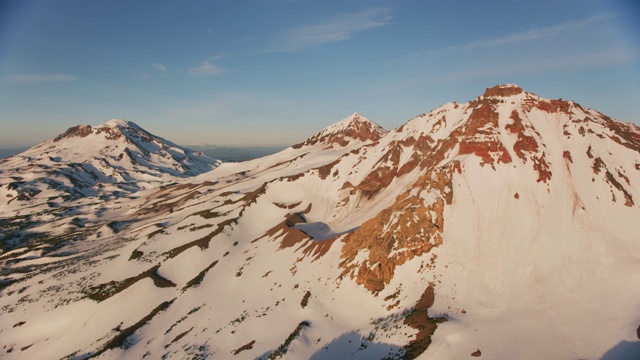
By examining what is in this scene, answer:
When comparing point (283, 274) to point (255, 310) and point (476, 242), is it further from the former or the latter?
point (476, 242)

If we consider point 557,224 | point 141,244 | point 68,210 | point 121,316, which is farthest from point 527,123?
point 68,210

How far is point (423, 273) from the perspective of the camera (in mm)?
40406

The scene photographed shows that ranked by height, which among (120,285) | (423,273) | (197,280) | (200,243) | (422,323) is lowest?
(120,285)

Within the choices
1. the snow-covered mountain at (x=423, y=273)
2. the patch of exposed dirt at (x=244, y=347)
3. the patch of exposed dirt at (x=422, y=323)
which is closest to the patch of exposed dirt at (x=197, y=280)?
the snow-covered mountain at (x=423, y=273)

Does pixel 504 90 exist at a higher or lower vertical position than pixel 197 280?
higher

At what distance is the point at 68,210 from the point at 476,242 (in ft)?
728

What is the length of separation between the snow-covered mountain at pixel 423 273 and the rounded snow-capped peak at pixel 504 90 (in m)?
0.37

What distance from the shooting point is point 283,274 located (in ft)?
185

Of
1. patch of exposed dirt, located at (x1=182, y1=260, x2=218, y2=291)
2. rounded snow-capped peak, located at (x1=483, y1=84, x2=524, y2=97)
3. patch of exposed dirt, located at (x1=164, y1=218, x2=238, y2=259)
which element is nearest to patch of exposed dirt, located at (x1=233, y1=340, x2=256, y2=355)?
patch of exposed dirt, located at (x1=182, y1=260, x2=218, y2=291)

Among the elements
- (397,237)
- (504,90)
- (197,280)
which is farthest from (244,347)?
(504,90)

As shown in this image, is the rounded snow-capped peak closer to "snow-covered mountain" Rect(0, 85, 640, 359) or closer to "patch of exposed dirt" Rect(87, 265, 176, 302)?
"snow-covered mountain" Rect(0, 85, 640, 359)

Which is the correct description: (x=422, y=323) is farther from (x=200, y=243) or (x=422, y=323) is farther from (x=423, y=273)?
(x=200, y=243)

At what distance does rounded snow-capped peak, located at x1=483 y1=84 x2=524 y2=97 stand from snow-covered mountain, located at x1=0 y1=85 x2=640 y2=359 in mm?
369

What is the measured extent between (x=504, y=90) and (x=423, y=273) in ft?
186
